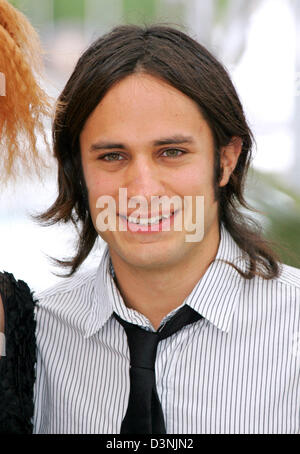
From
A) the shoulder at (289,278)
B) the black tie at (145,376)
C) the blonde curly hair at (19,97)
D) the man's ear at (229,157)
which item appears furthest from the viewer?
the man's ear at (229,157)

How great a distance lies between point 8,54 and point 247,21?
4.83 feet

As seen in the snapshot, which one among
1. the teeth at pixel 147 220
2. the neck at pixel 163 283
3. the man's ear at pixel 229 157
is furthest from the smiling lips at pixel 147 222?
the man's ear at pixel 229 157

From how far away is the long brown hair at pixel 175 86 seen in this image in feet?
5.49

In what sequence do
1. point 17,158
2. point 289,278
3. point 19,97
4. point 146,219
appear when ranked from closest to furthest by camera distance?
point 19,97 < point 17,158 < point 146,219 < point 289,278

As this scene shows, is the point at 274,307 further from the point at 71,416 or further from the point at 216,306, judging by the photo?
the point at 71,416

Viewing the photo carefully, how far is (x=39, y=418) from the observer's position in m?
1.77

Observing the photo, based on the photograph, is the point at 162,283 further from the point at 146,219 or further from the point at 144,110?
the point at 144,110

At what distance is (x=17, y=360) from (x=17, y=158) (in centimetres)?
46

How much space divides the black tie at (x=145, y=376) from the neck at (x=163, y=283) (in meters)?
0.06

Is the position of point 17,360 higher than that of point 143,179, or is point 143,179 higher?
point 143,179

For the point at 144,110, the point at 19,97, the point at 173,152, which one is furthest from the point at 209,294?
the point at 19,97

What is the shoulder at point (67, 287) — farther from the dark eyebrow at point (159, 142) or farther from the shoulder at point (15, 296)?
the dark eyebrow at point (159, 142)

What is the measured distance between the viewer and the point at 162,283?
5.70ft

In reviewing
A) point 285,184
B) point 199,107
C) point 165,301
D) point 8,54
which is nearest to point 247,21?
point 285,184
